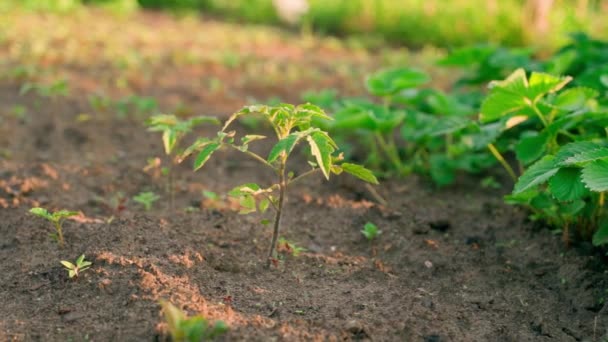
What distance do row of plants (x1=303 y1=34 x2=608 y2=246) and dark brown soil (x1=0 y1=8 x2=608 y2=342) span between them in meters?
0.15

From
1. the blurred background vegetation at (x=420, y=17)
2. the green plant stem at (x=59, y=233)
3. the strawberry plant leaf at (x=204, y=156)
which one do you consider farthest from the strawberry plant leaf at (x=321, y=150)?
the blurred background vegetation at (x=420, y=17)

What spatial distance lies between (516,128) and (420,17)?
3.45m

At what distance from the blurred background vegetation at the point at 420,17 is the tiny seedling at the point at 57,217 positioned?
4.27 meters

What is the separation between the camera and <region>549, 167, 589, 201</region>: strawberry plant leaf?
7.82ft

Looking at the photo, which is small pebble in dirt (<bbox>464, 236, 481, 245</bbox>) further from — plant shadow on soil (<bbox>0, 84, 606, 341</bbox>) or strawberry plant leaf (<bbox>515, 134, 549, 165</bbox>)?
strawberry plant leaf (<bbox>515, 134, 549, 165</bbox>)

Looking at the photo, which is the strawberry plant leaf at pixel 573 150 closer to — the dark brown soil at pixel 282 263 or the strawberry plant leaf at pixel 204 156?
the dark brown soil at pixel 282 263

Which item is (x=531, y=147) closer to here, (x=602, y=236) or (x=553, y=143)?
(x=553, y=143)

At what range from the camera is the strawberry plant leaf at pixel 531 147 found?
9.57 ft

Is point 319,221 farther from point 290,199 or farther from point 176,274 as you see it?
point 176,274

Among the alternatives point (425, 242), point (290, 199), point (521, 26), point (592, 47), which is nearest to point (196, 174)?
point (290, 199)

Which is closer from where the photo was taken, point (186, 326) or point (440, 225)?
point (186, 326)

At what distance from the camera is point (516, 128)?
352cm

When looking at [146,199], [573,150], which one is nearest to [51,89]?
[146,199]

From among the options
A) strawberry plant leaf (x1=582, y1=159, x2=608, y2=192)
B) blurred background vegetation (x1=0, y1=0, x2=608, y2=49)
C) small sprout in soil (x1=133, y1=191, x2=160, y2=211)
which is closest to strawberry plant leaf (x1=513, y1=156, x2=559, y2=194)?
strawberry plant leaf (x1=582, y1=159, x2=608, y2=192)
